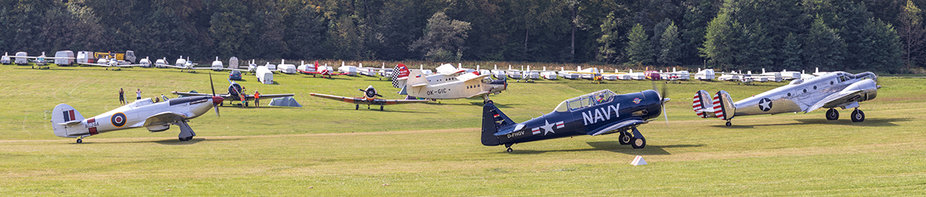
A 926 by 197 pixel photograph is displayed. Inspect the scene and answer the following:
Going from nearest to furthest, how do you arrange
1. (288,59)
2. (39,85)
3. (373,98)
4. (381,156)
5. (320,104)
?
(381,156) → (373,98) → (320,104) → (39,85) → (288,59)

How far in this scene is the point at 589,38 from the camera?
12500cm

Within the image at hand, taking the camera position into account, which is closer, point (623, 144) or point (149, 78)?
point (623, 144)

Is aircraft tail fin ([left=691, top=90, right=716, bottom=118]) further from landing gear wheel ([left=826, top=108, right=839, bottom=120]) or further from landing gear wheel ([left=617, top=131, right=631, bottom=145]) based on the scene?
landing gear wheel ([left=617, top=131, right=631, bottom=145])

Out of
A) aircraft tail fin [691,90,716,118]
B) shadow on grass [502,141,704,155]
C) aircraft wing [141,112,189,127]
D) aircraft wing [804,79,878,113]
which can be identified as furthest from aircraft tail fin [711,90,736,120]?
aircraft wing [141,112,189,127]

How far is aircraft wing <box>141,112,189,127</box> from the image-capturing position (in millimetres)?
32656

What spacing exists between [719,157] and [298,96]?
126 ft

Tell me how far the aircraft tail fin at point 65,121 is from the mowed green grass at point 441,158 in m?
0.58

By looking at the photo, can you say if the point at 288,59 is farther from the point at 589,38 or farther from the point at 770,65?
the point at 770,65

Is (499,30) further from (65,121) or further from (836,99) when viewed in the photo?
(65,121)

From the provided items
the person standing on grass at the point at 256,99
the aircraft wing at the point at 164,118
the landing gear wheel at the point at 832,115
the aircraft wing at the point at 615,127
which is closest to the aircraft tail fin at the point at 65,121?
the aircraft wing at the point at 164,118

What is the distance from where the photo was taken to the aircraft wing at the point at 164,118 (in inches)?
1286

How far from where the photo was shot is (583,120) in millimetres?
27125

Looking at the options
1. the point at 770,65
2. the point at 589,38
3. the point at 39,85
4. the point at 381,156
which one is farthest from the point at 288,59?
the point at 381,156

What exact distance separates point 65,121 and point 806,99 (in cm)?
2955
